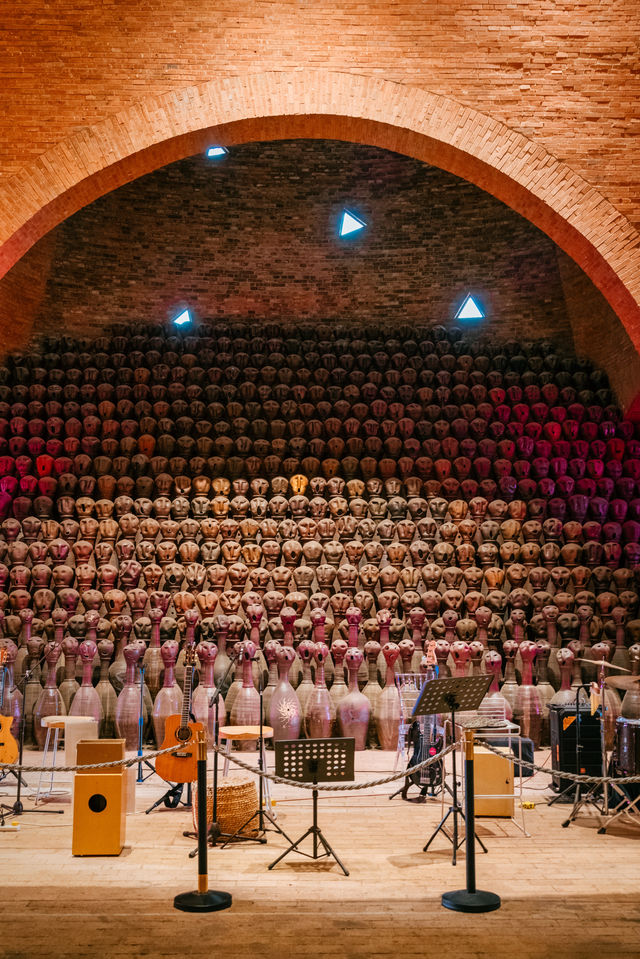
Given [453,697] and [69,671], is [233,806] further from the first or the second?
[69,671]

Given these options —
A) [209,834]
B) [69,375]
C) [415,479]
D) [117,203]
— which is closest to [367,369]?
[415,479]

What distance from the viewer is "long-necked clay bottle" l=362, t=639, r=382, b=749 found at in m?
8.05

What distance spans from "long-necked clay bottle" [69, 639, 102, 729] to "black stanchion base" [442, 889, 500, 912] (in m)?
4.22

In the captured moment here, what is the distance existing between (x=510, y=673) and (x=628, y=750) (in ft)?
9.08

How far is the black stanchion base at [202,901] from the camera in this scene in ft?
13.2

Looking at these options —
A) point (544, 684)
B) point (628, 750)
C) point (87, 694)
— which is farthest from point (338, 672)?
point (628, 750)

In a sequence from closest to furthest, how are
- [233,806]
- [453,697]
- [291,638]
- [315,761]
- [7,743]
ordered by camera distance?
[315,761] → [453,697] → [233,806] → [7,743] → [291,638]

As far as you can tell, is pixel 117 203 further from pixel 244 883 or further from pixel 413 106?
pixel 244 883

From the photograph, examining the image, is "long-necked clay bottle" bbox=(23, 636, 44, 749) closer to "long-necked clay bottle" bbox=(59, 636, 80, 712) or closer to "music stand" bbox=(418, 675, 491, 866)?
"long-necked clay bottle" bbox=(59, 636, 80, 712)

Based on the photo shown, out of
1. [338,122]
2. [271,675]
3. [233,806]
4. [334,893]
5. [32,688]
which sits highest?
[338,122]

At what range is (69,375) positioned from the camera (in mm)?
10422

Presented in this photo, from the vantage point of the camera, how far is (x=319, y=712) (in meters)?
7.73

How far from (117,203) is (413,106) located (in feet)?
20.6

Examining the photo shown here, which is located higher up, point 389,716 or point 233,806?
point 389,716
